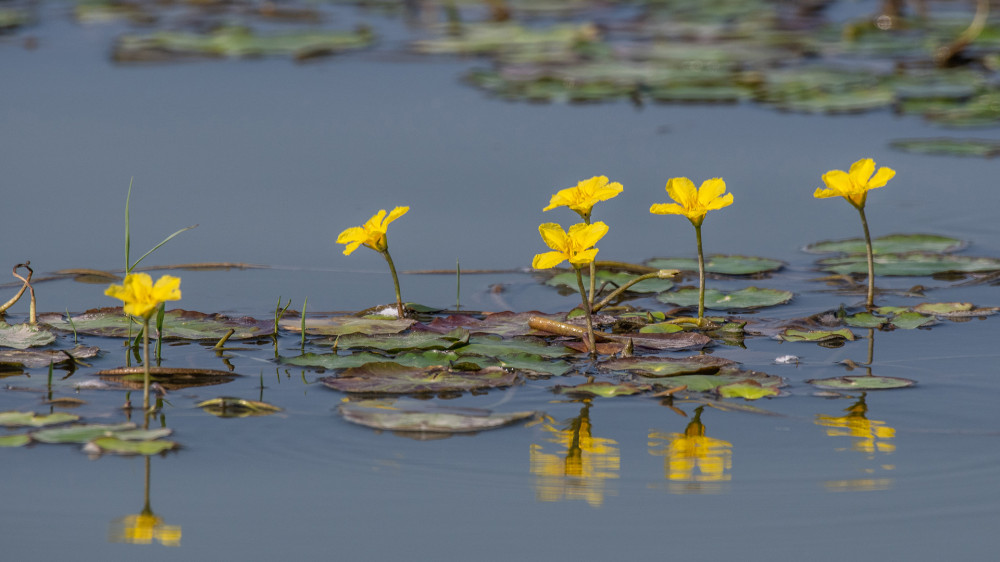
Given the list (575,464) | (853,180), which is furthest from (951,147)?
(575,464)

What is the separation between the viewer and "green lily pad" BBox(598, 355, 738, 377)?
2.08 m

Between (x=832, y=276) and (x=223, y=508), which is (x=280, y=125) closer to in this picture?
(x=832, y=276)

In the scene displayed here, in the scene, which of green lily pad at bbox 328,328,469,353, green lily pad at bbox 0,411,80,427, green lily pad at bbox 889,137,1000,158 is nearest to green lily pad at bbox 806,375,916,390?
green lily pad at bbox 328,328,469,353

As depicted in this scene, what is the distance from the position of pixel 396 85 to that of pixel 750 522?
3.80 m

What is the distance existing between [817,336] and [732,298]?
315 mm

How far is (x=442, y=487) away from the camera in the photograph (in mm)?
1701

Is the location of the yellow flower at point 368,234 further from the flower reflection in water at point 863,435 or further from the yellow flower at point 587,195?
the flower reflection in water at point 863,435

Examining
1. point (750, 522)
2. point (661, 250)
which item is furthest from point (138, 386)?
point (661, 250)

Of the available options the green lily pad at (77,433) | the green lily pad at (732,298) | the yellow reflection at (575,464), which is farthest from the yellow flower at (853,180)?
the green lily pad at (77,433)

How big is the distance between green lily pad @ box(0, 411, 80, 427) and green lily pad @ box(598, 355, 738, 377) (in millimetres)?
899

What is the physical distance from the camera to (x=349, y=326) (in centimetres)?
237

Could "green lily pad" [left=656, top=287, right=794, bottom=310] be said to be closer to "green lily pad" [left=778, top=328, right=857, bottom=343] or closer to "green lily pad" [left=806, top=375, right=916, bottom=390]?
"green lily pad" [left=778, top=328, right=857, bottom=343]

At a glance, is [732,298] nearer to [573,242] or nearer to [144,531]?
[573,242]

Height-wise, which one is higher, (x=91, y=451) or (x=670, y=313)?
(x=670, y=313)
